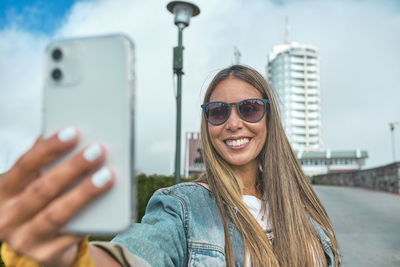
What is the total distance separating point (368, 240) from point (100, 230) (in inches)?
245

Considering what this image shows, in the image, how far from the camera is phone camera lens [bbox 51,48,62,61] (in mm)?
766

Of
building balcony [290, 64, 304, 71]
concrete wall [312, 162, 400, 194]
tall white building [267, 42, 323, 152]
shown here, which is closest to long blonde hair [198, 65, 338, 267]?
concrete wall [312, 162, 400, 194]

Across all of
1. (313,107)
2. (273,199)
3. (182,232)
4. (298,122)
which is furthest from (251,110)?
(313,107)

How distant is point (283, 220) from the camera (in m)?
1.93

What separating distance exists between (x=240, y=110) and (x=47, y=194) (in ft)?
5.14

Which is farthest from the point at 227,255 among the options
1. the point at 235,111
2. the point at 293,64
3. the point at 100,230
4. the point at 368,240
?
the point at 293,64

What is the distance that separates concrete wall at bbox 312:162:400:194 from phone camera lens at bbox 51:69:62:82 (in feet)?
44.7

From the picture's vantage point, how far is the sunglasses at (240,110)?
6.86 feet

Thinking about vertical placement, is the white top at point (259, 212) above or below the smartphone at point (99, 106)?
below

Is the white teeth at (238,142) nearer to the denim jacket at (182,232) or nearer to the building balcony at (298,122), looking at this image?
the denim jacket at (182,232)

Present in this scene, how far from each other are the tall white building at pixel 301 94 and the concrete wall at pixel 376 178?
185ft

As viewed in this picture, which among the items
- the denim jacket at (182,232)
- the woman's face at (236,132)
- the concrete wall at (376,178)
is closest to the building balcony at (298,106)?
the concrete wall at (376,178)

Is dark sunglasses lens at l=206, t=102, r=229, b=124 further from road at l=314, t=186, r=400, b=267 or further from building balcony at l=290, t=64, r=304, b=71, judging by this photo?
building balcony at l=290, t=64, r=304, b=71

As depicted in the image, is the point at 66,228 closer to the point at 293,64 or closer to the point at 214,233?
the point at 214,233
